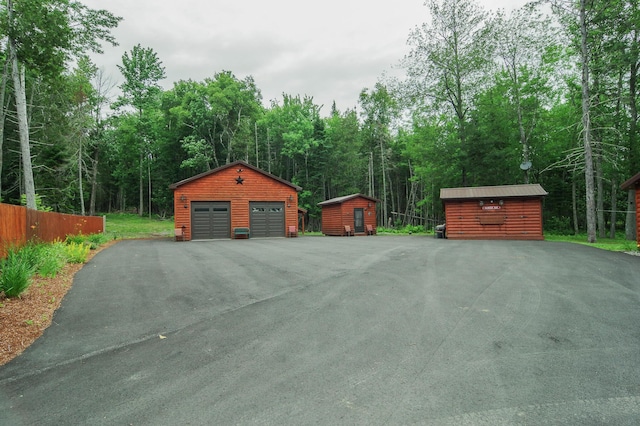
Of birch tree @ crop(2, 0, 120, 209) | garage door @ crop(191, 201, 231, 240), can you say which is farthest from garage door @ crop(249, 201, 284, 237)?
birch tree @ crop(2, 0, 120, 209)

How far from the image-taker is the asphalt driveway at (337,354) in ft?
7.16

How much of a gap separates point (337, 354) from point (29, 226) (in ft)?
26.3

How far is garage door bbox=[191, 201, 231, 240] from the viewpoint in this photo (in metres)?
16.8

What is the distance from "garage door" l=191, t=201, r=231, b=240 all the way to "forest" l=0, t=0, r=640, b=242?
242 inches

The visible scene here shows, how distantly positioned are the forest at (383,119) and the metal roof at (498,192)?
176 centimetres

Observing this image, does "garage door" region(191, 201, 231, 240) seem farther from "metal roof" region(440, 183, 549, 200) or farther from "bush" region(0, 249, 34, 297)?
"bush" region(0, 249, 34, 297)

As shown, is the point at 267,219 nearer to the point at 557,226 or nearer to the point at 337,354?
the point at 337,354

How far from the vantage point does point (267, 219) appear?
59.5 feet

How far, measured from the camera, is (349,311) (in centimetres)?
422

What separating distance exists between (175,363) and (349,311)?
7.04 ft

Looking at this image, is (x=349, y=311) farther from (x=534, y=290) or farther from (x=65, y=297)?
(x=65, y=297)

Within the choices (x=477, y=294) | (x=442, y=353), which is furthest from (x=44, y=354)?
(x=477, y=294)

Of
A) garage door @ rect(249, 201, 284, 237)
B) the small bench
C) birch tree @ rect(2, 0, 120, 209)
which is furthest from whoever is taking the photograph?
garage door @ rect(249, 201, 284, 237)

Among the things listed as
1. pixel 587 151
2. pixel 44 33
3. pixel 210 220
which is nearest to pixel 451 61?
pixel 587 151
